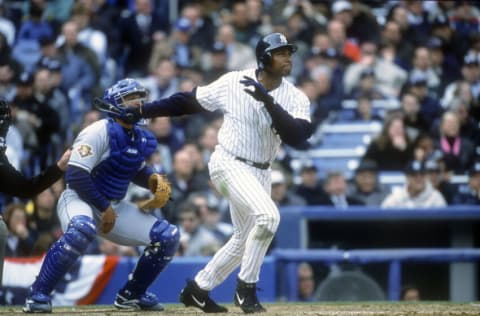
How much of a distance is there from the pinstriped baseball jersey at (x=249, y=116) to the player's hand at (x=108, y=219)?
87 centimetres

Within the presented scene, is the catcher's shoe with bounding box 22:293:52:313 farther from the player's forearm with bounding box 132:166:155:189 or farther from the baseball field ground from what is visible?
the player's forearm with bounding box 132:166:155:189

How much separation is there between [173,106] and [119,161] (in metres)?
0.53

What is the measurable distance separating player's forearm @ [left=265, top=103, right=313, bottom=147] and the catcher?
3.51 feet

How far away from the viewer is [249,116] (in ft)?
29.8

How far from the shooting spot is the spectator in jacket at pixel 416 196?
530 inches

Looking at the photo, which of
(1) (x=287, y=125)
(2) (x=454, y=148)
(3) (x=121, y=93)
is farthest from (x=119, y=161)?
(2) (x=454, y=148)

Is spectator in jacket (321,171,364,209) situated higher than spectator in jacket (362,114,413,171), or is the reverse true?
spectator in jacket (362,114,413,171)

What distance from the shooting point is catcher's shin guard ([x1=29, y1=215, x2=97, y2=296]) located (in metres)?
8.96

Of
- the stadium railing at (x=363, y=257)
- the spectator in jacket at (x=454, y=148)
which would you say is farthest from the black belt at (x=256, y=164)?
the spectator in jacket at (x=454, y=148)

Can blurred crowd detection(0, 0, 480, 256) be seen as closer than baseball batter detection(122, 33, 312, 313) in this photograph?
No

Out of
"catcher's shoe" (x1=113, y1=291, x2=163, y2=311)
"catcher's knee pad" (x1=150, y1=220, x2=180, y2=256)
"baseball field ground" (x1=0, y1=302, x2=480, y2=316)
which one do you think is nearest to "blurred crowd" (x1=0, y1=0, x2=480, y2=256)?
"baseball field ground" (x1=0, y1=302, x2=480, y2=316)

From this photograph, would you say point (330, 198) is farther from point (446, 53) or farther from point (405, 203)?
point (446, 53)

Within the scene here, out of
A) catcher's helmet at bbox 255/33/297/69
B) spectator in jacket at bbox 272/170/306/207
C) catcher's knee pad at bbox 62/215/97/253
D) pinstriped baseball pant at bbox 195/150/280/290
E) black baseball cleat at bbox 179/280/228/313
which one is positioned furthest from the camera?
spectator in jacket at bbox 272/170/306/207

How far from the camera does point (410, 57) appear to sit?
1652 centimetres
